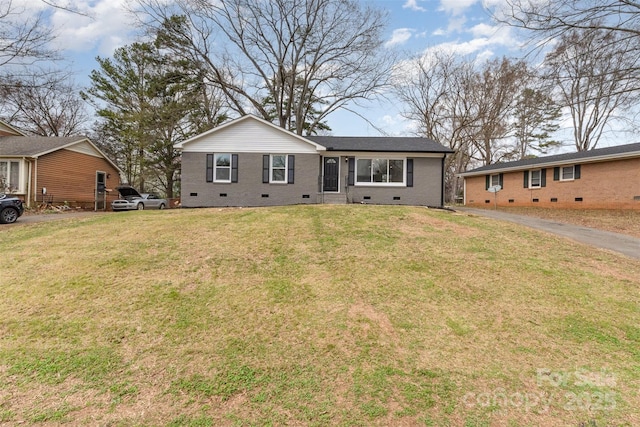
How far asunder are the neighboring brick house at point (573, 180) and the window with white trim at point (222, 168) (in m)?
17.4

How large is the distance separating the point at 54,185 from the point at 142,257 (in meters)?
17.0

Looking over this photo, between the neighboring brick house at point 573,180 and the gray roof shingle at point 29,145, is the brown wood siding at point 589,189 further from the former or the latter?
the gray roof shingle at point 29,145

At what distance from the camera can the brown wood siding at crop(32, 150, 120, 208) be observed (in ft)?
55.9

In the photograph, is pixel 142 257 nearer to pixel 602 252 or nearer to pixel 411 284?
pixel 411 284

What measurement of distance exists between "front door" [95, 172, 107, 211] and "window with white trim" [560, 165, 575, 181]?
28.9 metres

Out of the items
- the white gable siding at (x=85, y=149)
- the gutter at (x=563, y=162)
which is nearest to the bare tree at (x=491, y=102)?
the gutter at (x=563, y=162)

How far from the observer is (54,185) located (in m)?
17.7

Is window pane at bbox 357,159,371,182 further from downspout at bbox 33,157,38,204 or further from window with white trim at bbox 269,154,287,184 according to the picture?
downspout at bbox 33,157,38,204

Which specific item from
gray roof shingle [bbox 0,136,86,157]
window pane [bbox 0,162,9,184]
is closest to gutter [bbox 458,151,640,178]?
gray roof shingle [bbox 0,136,86,157]

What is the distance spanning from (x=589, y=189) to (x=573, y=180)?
3.18ft

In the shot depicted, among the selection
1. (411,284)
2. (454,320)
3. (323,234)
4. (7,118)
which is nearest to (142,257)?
(323,234)

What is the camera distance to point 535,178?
19.6 meters

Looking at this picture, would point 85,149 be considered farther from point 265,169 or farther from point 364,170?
point 364,170

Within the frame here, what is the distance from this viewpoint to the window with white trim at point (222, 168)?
49.5ft
